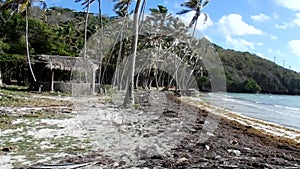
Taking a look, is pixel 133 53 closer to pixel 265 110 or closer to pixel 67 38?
pixel 265 110

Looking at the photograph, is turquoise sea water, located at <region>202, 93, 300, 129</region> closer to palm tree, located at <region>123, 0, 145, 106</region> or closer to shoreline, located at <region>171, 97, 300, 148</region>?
shoreline, located at <region>171, 97, 300, 148</region>

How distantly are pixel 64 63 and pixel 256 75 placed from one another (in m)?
79.7

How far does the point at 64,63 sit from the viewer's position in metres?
27.0

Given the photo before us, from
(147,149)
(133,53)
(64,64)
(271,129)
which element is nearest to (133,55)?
(133,53)

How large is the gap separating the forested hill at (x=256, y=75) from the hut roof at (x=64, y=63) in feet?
224

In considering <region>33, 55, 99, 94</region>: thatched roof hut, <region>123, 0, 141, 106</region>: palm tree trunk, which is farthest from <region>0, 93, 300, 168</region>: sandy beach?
<region>33, 55, 99, 94</region>: thatched roof hut

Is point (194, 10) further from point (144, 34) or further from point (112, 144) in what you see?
point (112, 144)

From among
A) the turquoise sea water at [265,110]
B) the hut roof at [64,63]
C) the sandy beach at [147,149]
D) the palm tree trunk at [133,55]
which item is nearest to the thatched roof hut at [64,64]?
the hut roof at [64,63]

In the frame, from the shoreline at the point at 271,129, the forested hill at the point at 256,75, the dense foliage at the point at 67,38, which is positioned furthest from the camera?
the forested hill at the point at 256,75

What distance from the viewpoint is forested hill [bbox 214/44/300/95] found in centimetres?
9425

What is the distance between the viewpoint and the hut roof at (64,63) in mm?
26281

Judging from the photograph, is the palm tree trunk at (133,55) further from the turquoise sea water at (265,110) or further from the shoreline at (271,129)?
the turquoise sea water at (265,110)

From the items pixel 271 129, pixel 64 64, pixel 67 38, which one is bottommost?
pixel 271 129

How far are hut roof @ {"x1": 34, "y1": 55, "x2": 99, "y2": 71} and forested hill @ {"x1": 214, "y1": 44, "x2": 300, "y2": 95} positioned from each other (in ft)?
224
